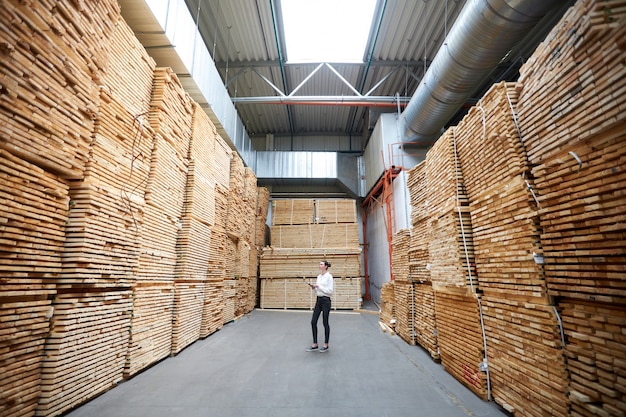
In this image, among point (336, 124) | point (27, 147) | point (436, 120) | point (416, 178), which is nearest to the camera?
point (27, 147)

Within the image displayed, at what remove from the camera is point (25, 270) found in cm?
295

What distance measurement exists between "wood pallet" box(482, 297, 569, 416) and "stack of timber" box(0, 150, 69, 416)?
16.8 ft

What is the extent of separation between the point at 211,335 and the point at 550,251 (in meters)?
7.28

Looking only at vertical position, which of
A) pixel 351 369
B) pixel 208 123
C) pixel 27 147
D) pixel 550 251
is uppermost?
pixel 208 123

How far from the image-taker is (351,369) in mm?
4852

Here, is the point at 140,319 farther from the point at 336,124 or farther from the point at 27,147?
the point at 336,124

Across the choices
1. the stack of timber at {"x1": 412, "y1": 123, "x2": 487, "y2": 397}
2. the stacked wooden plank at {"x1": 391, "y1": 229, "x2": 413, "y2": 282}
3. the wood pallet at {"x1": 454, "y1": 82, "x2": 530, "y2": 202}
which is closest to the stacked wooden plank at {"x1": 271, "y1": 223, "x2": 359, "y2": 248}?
the stacked wooden plank at {"x1": 391, "y1": 229, "x2": 413, "y2": 282}

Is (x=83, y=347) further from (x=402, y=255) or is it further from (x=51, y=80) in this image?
(x=402, y=255)

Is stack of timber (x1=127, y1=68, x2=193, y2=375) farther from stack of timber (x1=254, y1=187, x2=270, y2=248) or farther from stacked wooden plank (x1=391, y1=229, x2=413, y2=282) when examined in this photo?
stack of timber (x1=254, y1=187, x2=270, y2=248)

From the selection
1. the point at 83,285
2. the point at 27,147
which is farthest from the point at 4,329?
the point at 27,147

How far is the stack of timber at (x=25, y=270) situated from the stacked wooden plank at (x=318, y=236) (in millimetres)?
9861

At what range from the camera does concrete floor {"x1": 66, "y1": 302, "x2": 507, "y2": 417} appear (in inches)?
135

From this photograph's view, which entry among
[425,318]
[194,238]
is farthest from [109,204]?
[425,318]

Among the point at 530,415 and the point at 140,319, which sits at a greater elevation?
the point at 140,319
